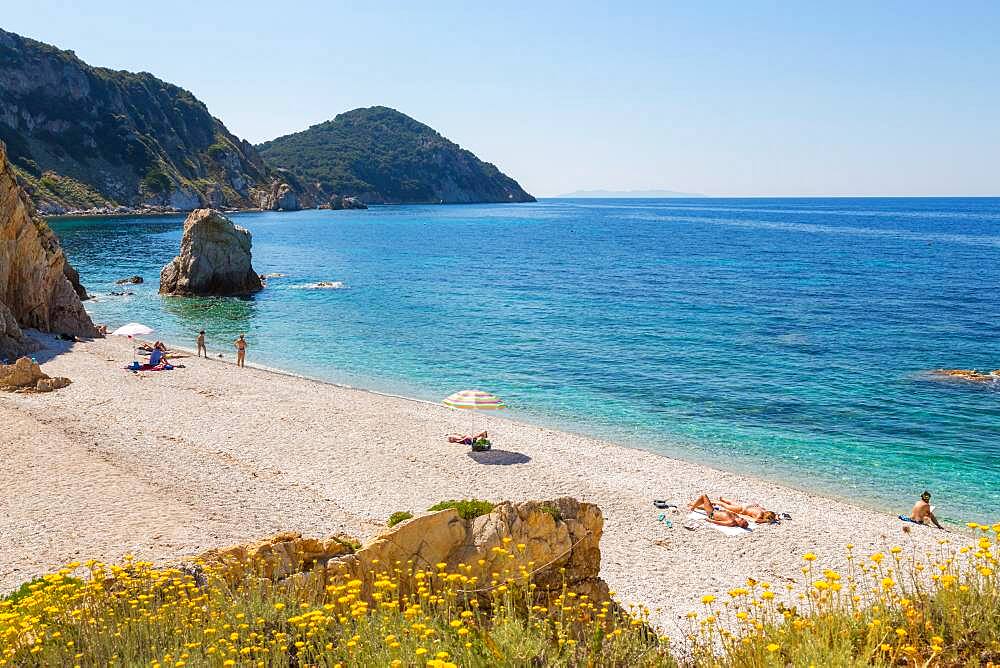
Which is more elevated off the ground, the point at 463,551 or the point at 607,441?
the point at 463,551

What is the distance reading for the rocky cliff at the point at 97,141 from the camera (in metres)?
141

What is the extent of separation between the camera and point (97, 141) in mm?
155250

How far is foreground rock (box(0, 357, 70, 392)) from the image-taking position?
2419 centimetres

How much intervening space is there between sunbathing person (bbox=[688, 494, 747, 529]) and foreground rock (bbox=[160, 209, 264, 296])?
4511cm

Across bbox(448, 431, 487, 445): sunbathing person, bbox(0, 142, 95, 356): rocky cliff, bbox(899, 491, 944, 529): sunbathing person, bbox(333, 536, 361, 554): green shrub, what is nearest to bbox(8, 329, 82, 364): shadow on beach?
bbox(0, 142, 95, 356): rocky cliff

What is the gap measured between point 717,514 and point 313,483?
9.58 metres

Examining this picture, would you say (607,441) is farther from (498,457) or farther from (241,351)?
(241,351)

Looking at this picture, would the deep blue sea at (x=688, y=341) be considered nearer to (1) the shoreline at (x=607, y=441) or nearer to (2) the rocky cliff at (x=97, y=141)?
(1) the shoreline at (x=607, y=441)

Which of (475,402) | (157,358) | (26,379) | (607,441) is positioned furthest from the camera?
(157,358)

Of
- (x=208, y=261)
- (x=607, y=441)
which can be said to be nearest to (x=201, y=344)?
(x=607, y=441)

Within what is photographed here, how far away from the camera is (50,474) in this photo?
16703mm

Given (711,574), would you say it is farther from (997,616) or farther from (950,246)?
(950,246)

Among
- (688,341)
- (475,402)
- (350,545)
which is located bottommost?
(688,341)

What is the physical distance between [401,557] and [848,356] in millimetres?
29951
